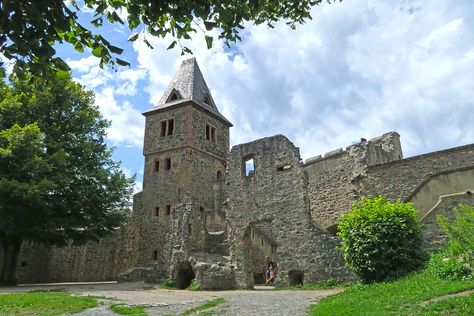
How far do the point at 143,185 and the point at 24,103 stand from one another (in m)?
11.9

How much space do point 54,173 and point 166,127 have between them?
13.1 meters

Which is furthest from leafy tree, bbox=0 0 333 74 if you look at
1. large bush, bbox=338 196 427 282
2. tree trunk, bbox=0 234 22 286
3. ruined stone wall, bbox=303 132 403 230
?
tree trunk, bbox=0 234 22 286

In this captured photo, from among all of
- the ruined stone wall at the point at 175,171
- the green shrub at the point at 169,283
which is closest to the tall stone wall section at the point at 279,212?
the green shrub at the point at 169,283

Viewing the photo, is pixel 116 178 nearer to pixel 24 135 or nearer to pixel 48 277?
pixel 24 135

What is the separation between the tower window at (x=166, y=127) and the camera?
105 feet

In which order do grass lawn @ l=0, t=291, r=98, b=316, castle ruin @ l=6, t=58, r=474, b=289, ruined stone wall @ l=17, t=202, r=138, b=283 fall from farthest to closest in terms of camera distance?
ruined stone wall @ l=17, t=202, r=138, b=283, castle ruin @ l=6, t=58, r=474, b=289, grass lawn @ l=0, t=291, r=98, b=316

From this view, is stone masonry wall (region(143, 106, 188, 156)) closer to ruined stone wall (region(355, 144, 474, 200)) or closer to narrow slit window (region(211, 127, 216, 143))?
narrow slit window (region(211, 127, 216, 143))

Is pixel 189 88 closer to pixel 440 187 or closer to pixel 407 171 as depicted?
pixel 407 171

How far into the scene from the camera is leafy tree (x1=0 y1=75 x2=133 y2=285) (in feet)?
60.5

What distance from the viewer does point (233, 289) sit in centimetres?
1680

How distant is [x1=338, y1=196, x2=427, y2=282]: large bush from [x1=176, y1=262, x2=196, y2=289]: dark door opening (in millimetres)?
9203

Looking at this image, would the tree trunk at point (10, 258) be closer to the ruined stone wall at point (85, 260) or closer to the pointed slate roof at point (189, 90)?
the ruined stone wall at point (85, 260)

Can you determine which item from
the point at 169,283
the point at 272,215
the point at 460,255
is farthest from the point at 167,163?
A: the point at 460,255

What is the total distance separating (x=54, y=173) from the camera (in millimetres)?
19828
